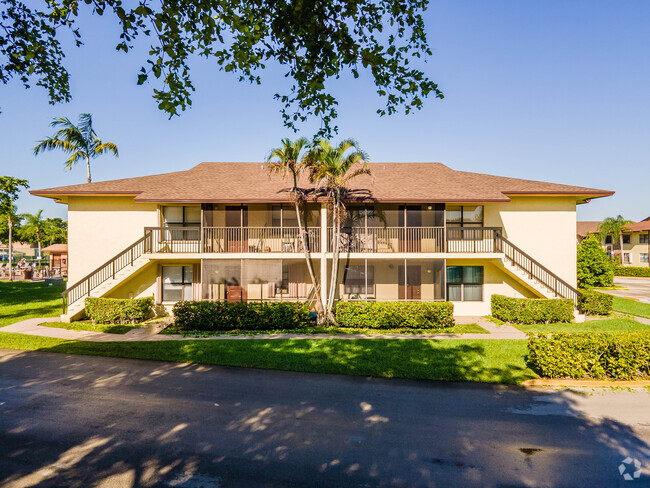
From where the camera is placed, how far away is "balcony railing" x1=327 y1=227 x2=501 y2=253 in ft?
56.3

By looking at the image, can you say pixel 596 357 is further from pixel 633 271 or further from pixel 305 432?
pixel 633 271

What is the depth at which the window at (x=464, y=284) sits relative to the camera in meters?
17.7

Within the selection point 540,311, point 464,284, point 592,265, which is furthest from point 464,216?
point 592,265

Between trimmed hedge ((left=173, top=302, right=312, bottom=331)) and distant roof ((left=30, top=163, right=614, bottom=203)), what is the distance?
494 centimetres

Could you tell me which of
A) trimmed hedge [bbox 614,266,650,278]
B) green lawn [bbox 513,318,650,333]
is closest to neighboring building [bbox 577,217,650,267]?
trimmed hedge [bbox 614,266,650,278]

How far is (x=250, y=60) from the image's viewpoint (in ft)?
20.1

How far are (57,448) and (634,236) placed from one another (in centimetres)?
6873

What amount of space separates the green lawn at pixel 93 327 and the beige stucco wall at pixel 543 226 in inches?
673

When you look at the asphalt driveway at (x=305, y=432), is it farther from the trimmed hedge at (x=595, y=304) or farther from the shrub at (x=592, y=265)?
the shrub at (x=592, y=265)

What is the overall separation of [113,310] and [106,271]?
2578mm

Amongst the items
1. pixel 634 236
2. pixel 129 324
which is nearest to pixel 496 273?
pixel 129 324

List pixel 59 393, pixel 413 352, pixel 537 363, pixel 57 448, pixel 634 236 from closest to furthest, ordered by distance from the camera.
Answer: pixel 57 448
pixel 59 393
pixel 537 363
pixel 413 352
pixel 634 236

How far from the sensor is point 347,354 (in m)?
10.7

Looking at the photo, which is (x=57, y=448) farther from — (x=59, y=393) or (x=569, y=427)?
(x=569, y=427)
